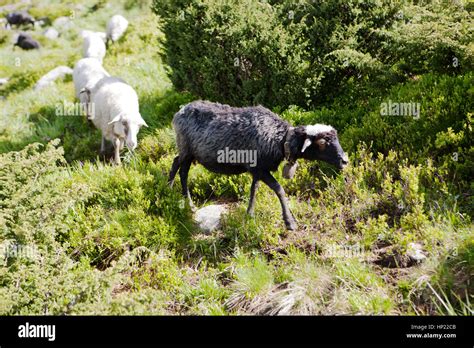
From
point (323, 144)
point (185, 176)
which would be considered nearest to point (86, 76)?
point (185, 176)

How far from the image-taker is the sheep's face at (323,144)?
6.32 m

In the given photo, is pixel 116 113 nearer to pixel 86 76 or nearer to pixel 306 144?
pixel 86 76

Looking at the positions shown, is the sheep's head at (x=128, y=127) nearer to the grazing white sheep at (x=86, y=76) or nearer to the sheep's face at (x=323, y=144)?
the grazing white sheep at (x=86, y=76)

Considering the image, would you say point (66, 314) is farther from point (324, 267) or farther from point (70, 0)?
point (70, 0)

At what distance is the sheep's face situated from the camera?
6.32 metres

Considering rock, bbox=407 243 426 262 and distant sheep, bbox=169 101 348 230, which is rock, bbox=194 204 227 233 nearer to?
distant sheep, bbox=169 101 348 230

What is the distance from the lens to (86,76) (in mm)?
13000

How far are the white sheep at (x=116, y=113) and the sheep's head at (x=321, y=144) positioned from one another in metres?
3.78

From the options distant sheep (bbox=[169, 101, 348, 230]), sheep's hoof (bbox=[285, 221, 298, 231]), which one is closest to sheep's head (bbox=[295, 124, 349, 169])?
distant sheep (bbox=[169, 101, 348, 230])

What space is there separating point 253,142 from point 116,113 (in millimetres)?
4261

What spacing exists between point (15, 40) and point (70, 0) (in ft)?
18.1

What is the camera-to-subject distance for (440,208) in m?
6.04

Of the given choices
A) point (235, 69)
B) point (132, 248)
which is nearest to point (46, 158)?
point (132, 248)

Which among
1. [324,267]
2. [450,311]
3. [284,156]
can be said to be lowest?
[324,267]
